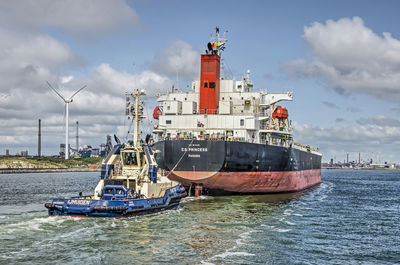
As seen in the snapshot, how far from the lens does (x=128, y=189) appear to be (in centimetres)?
2805

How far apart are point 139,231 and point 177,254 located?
15.9 feet

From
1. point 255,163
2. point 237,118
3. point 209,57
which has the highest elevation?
point 209,57

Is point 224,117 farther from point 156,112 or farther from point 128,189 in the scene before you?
point 128,189

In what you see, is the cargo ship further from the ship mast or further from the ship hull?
the ship mast

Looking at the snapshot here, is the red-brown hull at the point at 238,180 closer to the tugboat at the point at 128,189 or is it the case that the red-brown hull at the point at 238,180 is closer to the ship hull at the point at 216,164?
the ship hull at the point at 216,164

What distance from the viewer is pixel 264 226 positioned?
2573 centimetres

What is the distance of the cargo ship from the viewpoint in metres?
38.3

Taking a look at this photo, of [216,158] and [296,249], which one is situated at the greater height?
[216,158]

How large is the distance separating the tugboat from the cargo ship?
5065 millimetres

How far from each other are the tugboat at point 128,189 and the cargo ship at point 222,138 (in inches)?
199

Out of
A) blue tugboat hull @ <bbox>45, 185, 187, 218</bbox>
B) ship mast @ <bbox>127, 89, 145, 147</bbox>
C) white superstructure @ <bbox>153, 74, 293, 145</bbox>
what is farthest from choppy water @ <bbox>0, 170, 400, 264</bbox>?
white superstructure @ <bbox>153, 74, 293, 145</bbox>

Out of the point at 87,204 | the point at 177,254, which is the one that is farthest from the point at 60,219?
the point at 177,254

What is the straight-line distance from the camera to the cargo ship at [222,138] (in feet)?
126

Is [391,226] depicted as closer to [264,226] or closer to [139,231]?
[264,226]
